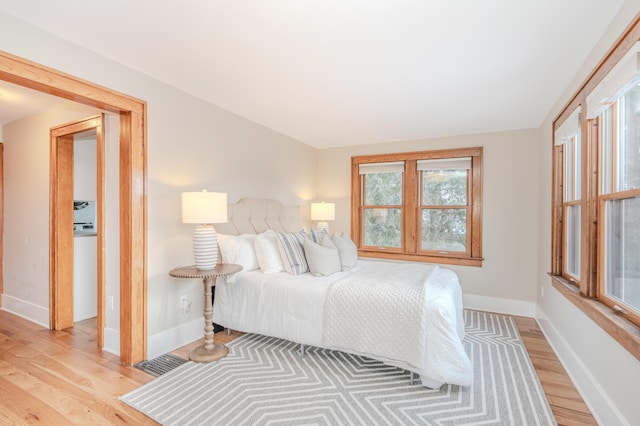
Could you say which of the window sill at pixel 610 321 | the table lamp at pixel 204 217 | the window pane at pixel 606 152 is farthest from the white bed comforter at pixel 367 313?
the window pane at pixel 606 152

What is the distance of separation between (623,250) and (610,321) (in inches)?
18.5

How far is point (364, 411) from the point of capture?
203 cm

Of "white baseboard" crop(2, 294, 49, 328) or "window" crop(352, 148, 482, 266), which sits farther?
"window" crop(352, 148, 482, 266)

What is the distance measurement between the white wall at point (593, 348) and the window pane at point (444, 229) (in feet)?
3.58

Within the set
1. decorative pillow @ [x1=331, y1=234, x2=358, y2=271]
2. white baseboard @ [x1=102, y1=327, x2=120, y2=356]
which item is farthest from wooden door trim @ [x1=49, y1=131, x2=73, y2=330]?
decorative pillow @ [x1=331, y1=234, x2=358, y2=271]

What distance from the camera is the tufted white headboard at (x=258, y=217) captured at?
3.61 m

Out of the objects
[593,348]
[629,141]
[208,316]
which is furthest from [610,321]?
[208,316]

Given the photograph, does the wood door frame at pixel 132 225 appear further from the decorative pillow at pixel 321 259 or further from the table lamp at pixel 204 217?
the decorative pillow at pixel 321 259

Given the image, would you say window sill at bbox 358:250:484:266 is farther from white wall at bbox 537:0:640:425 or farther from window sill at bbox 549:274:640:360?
window sill at bbox 549:274:640:360

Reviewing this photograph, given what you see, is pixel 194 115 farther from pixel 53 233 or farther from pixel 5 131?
pixel 5 131

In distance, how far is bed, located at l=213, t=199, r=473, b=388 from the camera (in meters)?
2.22

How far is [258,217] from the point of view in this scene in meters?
3.99

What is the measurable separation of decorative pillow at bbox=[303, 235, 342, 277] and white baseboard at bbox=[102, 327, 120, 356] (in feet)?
5.87

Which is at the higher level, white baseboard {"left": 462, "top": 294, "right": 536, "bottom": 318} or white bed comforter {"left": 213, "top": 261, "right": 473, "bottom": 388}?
white bed comforter {"left": 213, "top": 261, "right": 473, "bottom": 388}
